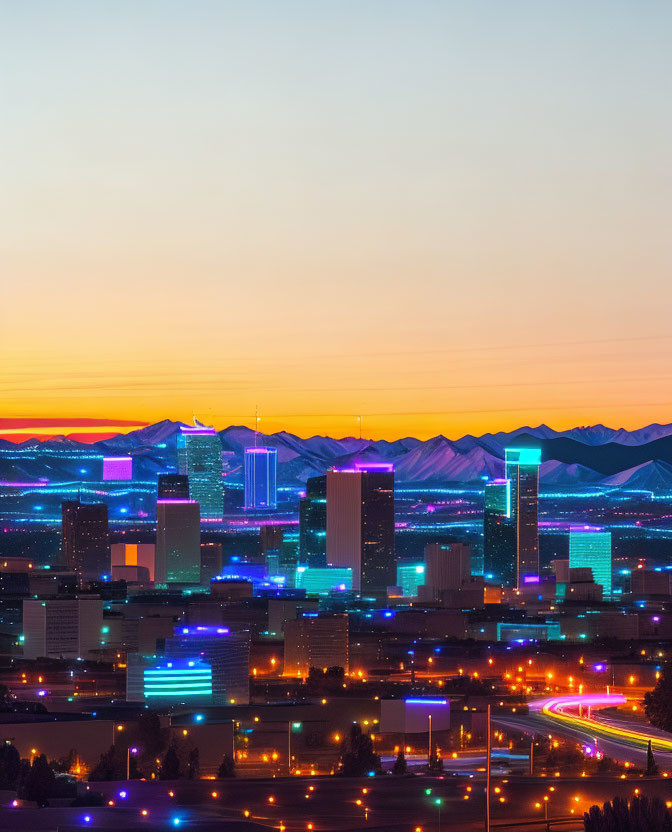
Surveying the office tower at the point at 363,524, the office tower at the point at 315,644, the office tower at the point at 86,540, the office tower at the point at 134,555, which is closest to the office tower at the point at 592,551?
the office tower at the point at 363,524

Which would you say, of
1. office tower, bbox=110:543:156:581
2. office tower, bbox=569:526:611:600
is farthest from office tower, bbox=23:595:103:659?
office tower, bbox=569:526:611:600

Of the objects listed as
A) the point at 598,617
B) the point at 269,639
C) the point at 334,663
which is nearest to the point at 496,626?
the point at 598,617

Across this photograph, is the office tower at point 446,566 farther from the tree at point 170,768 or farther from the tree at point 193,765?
the tree at point 170,768

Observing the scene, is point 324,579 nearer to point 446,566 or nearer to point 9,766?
point 446,566

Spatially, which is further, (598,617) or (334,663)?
(598,617)

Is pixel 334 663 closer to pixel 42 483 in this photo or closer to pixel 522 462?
pixel 522 462
